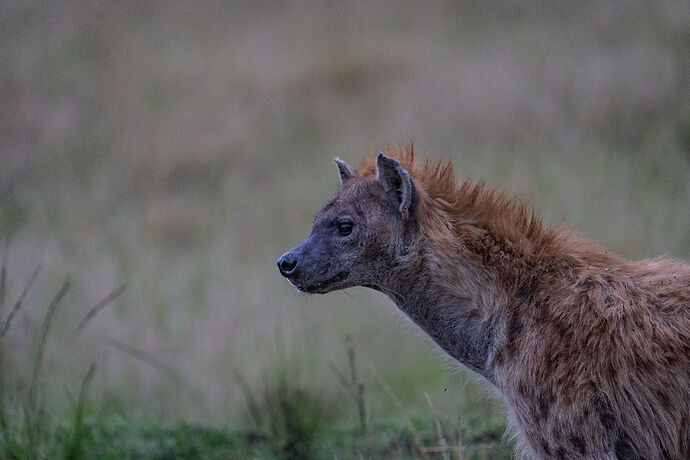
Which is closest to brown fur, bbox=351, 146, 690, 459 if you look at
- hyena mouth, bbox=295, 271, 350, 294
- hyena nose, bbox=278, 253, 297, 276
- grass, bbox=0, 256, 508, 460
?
hyena mouth, bbox=295, 271, 350, 294

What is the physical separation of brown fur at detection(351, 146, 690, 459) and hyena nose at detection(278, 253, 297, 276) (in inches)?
13.1

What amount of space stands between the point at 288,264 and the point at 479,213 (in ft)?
2.12

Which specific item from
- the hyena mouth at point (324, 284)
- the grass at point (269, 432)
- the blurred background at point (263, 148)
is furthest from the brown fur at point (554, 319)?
the blurred background at point (263, 148)

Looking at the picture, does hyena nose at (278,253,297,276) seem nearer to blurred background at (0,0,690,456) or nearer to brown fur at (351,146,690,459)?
brown fur at (351,146,690,459)

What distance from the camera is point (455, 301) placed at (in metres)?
2.85

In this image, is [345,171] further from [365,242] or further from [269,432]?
[269,432]

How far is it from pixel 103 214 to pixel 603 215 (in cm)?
378

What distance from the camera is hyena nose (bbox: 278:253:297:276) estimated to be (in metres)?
2.90

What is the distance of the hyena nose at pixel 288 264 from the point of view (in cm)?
290

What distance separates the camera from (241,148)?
25.6ft

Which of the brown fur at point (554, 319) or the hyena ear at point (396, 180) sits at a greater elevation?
the hyena ear at point (396, 180)

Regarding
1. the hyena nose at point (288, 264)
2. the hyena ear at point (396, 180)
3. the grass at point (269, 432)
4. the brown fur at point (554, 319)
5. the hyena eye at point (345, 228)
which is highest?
the hyena ear at point (396, 180)

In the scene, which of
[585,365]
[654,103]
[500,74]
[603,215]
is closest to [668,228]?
[603,215]

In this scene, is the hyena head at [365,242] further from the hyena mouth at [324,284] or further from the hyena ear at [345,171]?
the hyena ear at [345,171]
